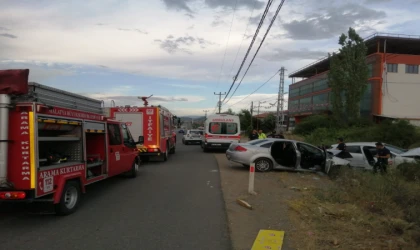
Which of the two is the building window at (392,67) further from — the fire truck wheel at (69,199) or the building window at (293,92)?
the fire truck wheel at (69,199)

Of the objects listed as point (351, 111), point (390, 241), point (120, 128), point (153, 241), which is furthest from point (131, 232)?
point (351, 111)

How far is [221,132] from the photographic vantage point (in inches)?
963

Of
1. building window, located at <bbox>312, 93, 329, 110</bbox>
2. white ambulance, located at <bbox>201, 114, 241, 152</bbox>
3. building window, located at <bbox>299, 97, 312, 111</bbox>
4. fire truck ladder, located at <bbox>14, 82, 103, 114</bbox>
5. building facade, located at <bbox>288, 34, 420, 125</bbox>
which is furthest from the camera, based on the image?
building window, located at <bbox>299, 97, 312, 111</bbox>

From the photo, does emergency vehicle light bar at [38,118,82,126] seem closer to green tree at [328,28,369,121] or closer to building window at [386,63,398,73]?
green tree at [328,28,369,121]

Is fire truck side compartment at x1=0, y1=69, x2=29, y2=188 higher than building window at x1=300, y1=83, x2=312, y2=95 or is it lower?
lower

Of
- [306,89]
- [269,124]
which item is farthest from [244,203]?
[306,89]

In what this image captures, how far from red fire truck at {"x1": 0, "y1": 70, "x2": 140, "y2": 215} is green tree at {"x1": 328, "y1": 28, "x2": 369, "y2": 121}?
38.6 meters

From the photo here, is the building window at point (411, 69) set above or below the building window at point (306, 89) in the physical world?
above

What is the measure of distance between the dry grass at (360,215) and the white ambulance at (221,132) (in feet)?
48.2

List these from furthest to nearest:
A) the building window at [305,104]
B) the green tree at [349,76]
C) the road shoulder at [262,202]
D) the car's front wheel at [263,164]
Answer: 1. the building window at [305,104]
2. the green tree at [349,76]
3. the car's front wheel at [263,164]
4. the road shoulder at [262,202]

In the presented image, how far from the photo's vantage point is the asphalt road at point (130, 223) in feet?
17.7

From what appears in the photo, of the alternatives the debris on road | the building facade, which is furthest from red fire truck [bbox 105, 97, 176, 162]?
the building facade

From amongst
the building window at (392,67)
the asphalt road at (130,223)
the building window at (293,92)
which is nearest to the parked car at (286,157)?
the asphalt road at (130,223)

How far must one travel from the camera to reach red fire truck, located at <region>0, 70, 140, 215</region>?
20.0 ft
